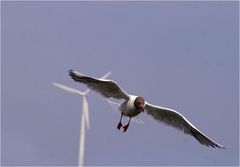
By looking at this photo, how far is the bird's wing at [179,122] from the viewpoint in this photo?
44.2m

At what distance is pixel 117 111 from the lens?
42938mm

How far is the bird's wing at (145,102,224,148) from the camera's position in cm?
4416

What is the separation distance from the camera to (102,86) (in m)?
42.7

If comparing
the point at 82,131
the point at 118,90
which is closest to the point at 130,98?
the point at 118,90

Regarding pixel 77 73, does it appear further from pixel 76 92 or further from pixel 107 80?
pixel 76 92

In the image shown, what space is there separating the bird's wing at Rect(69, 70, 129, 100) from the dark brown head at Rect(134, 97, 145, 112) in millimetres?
506

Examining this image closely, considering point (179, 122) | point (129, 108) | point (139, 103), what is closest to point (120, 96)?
point (129, 108)

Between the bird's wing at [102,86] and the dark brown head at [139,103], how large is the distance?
1.66 feet

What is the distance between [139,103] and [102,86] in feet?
3.87

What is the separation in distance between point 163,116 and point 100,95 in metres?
2.46

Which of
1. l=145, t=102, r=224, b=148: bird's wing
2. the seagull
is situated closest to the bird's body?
the seagull

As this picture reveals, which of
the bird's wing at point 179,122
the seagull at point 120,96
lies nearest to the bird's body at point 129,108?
the seagull at point 120,96

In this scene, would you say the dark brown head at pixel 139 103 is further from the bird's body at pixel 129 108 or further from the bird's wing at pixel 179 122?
the bird's wing at pixel 179 122

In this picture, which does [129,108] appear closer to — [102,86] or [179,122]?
[102,86]
